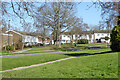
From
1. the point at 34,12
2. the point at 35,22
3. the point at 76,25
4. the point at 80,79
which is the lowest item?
the point at 80,79

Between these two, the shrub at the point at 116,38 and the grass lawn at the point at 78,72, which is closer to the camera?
the grass lawn at the point at 78,72

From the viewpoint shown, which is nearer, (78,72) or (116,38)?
(78,72)

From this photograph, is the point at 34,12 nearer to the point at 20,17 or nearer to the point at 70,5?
the point at 20,17

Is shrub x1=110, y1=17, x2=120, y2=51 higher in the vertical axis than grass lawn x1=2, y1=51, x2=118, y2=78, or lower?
higher

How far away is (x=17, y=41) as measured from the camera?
4097cm

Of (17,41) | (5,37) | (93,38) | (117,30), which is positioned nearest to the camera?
(117,30)

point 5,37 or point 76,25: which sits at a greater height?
point 76,25

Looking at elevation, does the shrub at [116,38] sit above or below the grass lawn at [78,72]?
above

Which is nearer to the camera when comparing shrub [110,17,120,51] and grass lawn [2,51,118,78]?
grass lawn [2,51,118,78]

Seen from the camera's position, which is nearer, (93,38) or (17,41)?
(17,41)

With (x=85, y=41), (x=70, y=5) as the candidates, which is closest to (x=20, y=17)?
(x=70, y=5)

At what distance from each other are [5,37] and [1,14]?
3182cm

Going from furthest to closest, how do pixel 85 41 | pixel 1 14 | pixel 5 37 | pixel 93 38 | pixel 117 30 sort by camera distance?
pixel 93 38, pixel 85 41, pixel 5 37, pixel 117 30, pixel 1 14

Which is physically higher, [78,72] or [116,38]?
[116,38]
